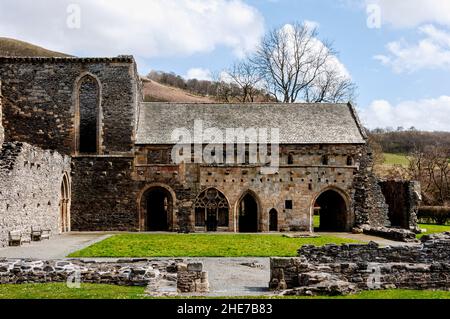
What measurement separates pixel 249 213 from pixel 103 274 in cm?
2597

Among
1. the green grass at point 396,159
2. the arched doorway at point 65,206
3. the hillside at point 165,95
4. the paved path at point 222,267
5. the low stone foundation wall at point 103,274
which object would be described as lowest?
the paved path at point 222,267

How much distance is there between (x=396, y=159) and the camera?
86.4 m

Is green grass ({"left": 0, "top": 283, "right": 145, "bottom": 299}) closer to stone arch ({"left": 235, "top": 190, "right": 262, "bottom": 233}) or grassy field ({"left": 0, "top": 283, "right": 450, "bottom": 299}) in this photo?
grassy field ({"left": 0, "top": 283, "right": 450, "bottom": 299})

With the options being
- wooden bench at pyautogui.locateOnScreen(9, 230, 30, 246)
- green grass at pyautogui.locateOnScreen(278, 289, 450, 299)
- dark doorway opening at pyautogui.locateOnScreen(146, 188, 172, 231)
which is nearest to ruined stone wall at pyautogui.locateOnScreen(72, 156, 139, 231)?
dark doorway opening at pyautogui.locateOnScreen(146, 188, 172, 231)

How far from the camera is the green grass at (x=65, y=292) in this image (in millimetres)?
12594

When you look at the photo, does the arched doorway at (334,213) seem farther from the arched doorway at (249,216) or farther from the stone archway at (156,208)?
the stone archway at (156,208)

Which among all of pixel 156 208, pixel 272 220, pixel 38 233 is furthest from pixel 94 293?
pixel 156 208

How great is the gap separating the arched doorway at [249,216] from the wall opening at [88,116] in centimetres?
1140

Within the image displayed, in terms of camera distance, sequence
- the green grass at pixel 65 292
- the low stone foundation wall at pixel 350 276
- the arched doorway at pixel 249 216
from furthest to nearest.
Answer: the arched doorway at pixel 249 216
the low stone foundation wall at pixel 350 276
the green grass at pixel 65 292

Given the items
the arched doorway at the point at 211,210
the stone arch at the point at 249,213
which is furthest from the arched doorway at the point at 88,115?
the stone arch at the point at 249,213

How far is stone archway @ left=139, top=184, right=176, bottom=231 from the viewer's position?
121 ft

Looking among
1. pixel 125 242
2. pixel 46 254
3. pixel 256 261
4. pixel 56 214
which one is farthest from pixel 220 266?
pixel 56 214

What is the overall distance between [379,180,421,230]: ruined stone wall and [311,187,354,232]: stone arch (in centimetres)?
399

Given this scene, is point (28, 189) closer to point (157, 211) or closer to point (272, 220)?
point (157, 211)
